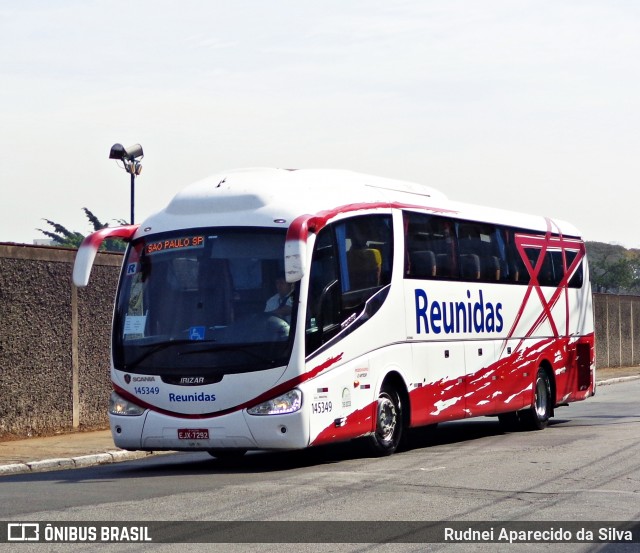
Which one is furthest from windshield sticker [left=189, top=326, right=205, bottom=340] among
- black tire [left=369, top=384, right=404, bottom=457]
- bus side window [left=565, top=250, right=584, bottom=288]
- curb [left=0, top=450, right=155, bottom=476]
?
bus side window [left=565, top=250, right=584, bottom=288]

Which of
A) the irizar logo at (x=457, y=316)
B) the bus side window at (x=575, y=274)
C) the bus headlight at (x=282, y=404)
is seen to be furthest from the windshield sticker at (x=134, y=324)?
the bus side window at (x=575, y=274)

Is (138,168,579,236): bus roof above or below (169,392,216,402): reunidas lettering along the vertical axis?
above

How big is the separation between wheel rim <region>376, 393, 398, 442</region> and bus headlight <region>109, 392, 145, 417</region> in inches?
116

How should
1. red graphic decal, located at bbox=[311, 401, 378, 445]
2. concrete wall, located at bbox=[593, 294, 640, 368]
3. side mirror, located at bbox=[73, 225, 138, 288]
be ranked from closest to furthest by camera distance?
red graphic decal, located at bbox=[311, 401, 378, 445], side mirror, located at bbox=[73, 225, 138, 288], concrete wall, located at bbox=[593, 294, 640, 368]

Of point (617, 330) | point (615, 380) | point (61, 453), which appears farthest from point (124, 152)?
point (617, 330)

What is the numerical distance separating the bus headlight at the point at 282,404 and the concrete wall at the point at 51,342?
5870 mm

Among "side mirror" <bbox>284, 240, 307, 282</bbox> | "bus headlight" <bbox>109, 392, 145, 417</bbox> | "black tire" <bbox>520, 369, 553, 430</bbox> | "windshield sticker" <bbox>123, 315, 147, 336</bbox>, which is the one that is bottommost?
"black tire" <bbox>520, 369, 553, 430</bbox>

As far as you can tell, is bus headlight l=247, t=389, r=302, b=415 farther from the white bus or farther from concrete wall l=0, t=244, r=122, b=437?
concrete wall l=0, t=244, r=122, b=437

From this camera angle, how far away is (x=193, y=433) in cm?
1310

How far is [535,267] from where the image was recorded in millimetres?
19734

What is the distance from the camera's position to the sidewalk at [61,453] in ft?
48.0

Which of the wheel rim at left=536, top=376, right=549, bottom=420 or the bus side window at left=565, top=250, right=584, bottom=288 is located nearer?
the wheel rim at left=536, top=376, right=549, bottom=420

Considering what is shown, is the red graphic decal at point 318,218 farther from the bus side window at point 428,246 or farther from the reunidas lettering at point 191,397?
the reunidas lettering at point 191,397

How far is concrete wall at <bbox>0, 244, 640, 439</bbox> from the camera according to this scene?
17547 mm
